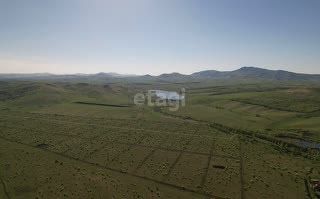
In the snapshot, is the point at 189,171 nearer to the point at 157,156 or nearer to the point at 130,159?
the point at 157,156

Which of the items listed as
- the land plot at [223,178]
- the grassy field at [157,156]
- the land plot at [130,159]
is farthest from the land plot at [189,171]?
the land plot at [130,159]

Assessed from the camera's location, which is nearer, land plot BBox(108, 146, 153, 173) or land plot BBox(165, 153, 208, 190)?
land plot BBox(165, 153, 208, 190)

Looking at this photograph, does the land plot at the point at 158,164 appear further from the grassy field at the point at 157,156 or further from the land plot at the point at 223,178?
the land plot at the point at 223,178

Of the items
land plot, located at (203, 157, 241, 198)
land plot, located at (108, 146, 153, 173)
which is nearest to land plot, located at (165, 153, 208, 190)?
land plot, located at (203, 157, 241, 198)

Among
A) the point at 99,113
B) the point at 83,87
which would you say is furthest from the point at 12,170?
the point at 83,87

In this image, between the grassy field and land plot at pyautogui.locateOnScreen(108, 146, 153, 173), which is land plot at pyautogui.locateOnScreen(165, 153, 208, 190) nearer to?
the grassy field

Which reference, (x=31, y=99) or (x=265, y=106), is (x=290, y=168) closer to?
(x=265, y=106)

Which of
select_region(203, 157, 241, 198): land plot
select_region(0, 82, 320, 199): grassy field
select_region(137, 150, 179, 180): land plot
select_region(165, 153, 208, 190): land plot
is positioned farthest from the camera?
select_region(137, 150, 179, 180): land plot

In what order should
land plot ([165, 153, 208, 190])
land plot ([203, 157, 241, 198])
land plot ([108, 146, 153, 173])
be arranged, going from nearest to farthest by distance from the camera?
1. land plot ([203, 157, 241, 198])
2. land plot ([165, 153, 208, 190])
3. land plot ([108, 146, 153, 173])
